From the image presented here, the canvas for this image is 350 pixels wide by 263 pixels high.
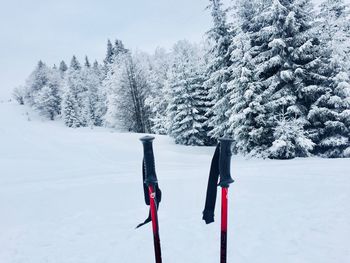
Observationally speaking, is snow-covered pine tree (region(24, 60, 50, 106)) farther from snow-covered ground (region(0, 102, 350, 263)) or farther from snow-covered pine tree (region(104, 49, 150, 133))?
snow-covered ground (region(0, 102, 350, 263))

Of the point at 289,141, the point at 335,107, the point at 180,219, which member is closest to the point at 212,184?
the point at 180,219

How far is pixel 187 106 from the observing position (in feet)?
68.7

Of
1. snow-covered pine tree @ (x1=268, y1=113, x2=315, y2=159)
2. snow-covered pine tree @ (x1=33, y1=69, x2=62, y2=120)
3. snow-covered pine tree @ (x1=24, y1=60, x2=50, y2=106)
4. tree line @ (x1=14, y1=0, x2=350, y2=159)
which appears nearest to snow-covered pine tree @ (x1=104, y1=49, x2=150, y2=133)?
tree line @ (x1=14, y1=0, x2=350, y2=159)

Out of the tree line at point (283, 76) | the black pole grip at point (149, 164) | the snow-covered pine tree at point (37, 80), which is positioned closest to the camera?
the black pole grip at point (149, 164)

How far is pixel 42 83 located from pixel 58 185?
199 ft

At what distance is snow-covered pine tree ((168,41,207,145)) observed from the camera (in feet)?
68.6

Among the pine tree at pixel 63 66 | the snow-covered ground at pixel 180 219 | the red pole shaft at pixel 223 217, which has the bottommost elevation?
the snow-covered ground at pixel 180 219

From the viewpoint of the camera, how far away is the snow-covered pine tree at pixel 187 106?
20906 mm

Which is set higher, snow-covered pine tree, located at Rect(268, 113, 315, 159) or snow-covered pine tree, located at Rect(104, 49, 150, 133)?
snow-covered pine tree, located at Rect(104, 49, 150, 133)

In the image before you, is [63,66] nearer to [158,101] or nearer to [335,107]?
[158,101]

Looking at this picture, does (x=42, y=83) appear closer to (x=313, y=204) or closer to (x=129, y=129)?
(x=129, y=129)

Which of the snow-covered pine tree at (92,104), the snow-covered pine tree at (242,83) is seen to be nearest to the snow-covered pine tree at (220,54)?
the snow-covered pine tree at (242,83)

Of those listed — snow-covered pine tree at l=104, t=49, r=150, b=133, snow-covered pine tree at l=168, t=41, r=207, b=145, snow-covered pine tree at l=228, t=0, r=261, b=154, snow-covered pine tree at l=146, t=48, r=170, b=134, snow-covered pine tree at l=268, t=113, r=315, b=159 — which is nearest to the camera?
snow-covered pine tree at l=268, t=113, r=315, b=159

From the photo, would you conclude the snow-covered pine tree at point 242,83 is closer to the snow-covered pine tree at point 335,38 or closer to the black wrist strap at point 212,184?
the snow-covered pine tree at point 335,38
